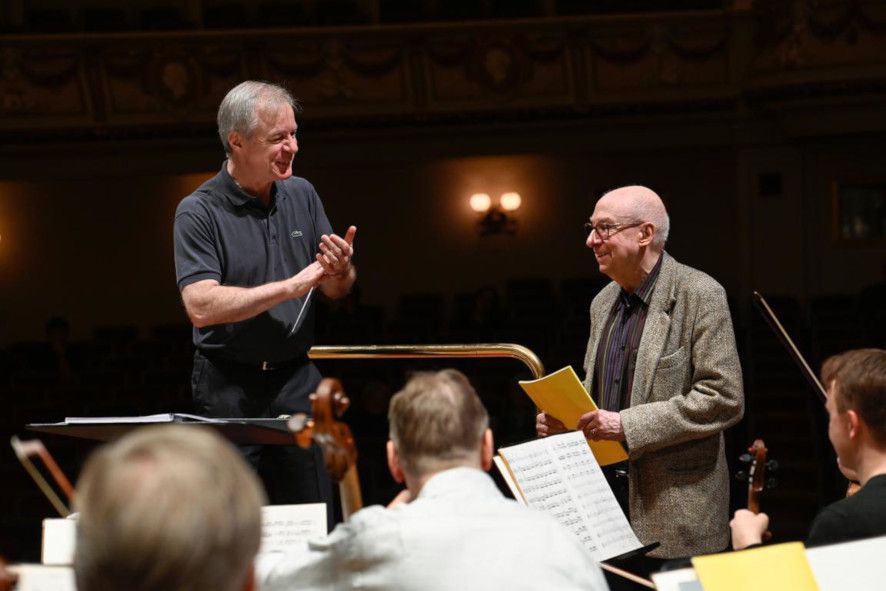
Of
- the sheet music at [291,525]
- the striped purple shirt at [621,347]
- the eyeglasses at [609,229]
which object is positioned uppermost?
the eyeglasses at [609,229]

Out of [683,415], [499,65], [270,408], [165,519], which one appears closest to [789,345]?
[683,415]

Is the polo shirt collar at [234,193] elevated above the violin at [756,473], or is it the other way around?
the polo shirt collar at [234,193]

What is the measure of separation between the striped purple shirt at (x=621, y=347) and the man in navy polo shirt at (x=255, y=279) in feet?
2.40

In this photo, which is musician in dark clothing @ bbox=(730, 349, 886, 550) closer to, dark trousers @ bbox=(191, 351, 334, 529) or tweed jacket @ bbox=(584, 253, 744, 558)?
tweed jacket @ bbox=(584, 253, 744, 558)

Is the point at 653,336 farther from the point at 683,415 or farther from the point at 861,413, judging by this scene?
the point at 861,413

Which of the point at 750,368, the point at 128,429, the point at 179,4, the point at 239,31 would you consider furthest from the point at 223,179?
the point at 179,4

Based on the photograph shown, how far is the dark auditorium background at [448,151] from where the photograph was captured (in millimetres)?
10531

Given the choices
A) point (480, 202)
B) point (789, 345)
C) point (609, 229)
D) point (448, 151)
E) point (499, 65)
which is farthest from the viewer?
point (480, 202)

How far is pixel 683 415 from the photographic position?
9.74 feet

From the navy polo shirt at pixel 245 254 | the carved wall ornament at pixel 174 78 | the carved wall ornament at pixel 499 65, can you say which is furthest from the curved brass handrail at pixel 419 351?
the carved wall ornament at pixel 174 78

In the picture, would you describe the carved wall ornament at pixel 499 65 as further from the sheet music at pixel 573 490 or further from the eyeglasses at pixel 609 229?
the sheet music at pixel 573 490

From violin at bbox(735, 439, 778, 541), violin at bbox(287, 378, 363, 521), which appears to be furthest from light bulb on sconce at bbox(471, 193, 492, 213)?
violin at bbox(287, 378, 363, 521)

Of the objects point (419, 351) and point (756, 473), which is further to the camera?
point (419, 351)

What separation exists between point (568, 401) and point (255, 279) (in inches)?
32.7
